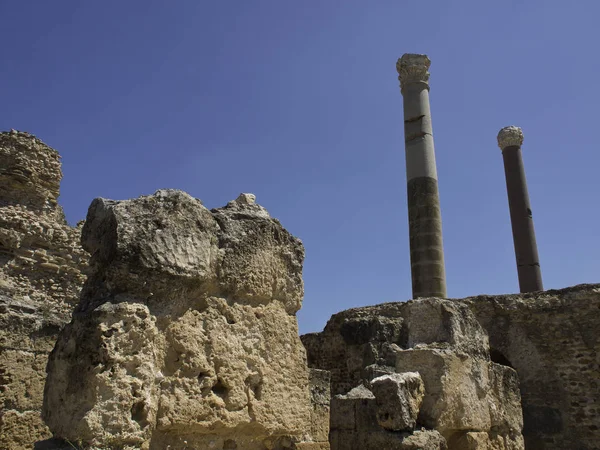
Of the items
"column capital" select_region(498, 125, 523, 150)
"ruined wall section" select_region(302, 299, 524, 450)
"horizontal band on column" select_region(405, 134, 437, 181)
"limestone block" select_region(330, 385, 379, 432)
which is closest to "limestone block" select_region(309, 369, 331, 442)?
"ruined wall section" select_region(302, 299, 524, 450)

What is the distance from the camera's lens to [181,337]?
2.35 m

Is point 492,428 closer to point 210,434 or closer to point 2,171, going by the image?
point 210,434

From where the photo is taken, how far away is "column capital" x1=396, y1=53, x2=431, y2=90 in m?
15.2

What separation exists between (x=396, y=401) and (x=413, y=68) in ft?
42.5

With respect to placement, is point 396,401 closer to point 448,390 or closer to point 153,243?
point 448,390

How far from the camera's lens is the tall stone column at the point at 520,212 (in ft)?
56.8

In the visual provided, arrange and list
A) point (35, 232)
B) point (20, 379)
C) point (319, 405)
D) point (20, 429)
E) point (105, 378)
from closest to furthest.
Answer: point (105, 378), point (20, 429), point (20, 379), point (319, 405), point (35, 232)

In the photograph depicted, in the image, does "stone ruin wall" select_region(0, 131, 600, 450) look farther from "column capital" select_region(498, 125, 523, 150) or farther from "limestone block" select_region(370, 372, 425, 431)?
"column capital" select_region(498, 125, 523, 150)

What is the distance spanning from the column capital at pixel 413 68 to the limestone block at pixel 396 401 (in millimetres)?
12662

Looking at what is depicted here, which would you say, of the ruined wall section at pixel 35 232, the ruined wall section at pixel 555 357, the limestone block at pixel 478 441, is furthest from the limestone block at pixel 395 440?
the ruined wall section at pixel 555 357

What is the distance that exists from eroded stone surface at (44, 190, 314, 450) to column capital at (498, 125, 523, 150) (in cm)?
1814

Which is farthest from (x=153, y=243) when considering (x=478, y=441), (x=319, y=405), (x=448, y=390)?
(x=319, y=405)

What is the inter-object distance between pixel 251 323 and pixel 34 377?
14.7ft

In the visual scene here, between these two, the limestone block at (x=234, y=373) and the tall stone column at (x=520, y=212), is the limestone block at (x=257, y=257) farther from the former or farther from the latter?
the tall stone column at (x=520, y=212)
